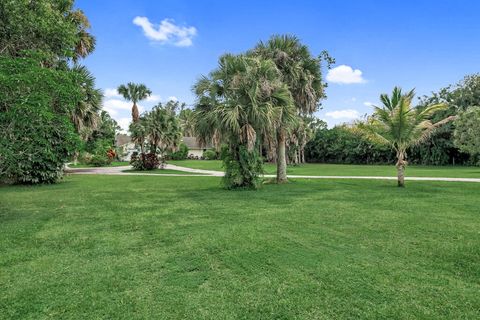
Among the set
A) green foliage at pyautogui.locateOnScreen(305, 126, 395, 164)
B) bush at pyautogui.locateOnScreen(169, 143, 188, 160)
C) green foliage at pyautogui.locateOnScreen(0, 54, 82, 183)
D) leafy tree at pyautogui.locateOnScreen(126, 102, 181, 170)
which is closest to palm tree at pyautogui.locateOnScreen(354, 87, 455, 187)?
green foliage at pyautogui.locateOnScreen(0, 54, 82, 183)

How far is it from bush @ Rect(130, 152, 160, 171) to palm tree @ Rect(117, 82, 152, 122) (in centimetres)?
454

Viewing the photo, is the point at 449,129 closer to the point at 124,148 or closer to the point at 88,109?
the point at 88,109

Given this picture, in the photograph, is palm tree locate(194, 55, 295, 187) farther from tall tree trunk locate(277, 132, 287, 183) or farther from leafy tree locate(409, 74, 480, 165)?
leafy tree locate(409, 74, 480, 165)

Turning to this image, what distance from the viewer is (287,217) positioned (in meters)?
7.81

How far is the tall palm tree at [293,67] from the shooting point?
1498cm

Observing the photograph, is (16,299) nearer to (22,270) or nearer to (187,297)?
(22,270)

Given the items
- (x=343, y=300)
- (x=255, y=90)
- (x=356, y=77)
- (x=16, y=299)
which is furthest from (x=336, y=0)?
(x=356, y=77)

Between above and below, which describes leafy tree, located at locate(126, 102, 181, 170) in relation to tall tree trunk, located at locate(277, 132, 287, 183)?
above

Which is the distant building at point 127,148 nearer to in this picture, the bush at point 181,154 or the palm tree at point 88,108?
the bush at point 181,154

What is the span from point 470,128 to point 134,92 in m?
27.2

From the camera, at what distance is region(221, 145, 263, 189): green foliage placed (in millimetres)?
12805

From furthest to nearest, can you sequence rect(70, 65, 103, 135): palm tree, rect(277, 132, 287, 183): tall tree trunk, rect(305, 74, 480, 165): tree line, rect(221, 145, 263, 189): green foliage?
rect(305, 74, 480, 165): tree line
rect(70, 65, 103, 135): palm tree
rect(277, 132, 287, 183): tall tree trunk
rect(221, 145, 263, 189): green foliage

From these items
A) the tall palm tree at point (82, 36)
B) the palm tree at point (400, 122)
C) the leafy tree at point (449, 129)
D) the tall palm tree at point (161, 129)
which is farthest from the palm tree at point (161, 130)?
the leafy tree at point (449, 129)

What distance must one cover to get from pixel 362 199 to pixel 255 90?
17.2 feet
